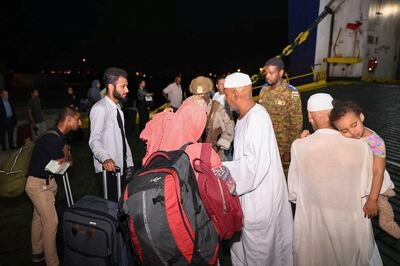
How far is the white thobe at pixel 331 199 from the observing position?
2014 millimetres

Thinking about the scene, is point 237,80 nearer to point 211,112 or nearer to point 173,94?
point 211,112

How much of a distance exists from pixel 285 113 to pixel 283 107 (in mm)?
90

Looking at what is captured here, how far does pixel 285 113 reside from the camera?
13.6 feet

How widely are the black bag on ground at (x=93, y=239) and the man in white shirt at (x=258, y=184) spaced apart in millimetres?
1049

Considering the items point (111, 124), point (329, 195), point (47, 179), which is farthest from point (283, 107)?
point (47, 179)

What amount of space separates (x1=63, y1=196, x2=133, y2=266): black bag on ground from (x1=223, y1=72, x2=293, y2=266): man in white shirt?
105 cm

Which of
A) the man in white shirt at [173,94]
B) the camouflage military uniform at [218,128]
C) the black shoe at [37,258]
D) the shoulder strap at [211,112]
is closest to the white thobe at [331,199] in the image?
the camouflage military uniform at [218,128]

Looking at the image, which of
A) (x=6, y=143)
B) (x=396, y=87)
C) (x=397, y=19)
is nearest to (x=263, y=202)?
(x=6, y=143)

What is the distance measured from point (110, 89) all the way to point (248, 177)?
2.03 meters

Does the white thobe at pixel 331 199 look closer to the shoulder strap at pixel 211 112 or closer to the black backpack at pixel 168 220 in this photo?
the black backpack at pixel 168 220

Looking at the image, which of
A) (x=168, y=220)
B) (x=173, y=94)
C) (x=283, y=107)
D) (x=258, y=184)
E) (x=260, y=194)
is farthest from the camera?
(x=173, y=94)

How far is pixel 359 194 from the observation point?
206 centimetres

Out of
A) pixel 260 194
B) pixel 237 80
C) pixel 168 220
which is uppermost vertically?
pixel 237 80

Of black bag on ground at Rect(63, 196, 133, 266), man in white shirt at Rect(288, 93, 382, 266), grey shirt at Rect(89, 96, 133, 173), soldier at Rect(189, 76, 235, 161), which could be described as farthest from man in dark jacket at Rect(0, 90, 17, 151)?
man in white shirt at Rect(288, 93, 382, 266)
